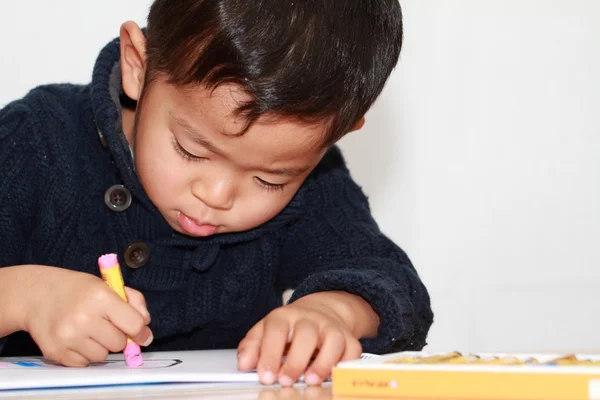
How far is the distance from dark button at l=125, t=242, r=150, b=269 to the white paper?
212mm

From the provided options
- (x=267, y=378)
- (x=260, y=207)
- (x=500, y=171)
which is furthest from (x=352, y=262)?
(x=500, y=171)

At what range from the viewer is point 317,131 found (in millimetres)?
795

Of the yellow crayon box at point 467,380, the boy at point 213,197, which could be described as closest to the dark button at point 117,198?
the boy at point 213,197

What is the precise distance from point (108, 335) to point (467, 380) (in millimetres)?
309

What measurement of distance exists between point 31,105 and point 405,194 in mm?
636

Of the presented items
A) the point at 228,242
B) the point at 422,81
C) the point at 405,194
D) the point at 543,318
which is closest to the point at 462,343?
the point at 543,318

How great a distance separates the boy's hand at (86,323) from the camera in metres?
0.68

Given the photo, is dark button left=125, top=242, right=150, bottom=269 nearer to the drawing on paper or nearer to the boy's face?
the boy's face

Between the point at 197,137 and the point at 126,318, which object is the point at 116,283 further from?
the point at 197,137

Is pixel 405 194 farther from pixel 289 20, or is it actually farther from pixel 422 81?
pixel 289 20

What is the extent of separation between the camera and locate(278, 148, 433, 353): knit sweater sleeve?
0.79m

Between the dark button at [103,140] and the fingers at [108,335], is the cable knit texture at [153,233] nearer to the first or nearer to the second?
the dark button at [103,140]

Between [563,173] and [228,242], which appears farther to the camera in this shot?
[563,173]

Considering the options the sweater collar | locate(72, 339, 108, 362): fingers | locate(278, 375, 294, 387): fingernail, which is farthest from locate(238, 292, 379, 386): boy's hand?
the sweater collar
